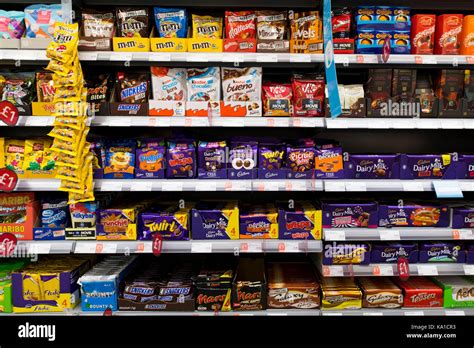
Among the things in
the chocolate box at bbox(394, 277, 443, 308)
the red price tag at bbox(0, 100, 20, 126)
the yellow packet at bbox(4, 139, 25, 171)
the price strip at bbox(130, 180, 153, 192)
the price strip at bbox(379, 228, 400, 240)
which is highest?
the red price tag at bbox(0, 100, 20, 126)

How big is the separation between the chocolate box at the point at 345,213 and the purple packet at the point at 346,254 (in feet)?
0.45

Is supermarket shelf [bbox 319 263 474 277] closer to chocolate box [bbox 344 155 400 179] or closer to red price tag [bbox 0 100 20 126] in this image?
chocolate box [bbox 344 155 400 179]

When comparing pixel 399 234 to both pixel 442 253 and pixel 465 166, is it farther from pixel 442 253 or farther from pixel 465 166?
pixel 465 166

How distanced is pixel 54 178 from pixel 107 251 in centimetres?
56

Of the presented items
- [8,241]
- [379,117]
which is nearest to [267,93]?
[379,117]

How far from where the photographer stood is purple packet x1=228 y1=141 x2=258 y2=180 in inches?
87.0

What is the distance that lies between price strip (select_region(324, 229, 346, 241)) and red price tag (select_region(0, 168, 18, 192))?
76.0 inches

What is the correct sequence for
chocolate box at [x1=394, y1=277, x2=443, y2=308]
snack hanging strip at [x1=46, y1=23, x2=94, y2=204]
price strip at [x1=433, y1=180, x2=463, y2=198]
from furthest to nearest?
1. chocolate box at [x1=394, y1=277, x2=443, y2=308]
2. price strip at [x1=433, y1=180, x2=463, y2=198]
3. snack hanging strip at [x1=46, y1=23, x2=94, y2=204]

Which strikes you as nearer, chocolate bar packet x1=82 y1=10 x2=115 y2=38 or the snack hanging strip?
the snack hanging strip

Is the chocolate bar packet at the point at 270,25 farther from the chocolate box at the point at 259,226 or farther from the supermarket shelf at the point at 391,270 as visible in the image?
the supermarket shelf at the point at 391,270

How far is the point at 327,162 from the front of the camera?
2.21 meters

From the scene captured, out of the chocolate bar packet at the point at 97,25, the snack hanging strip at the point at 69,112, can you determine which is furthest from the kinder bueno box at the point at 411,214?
the chocolate bar packet at the point at 97,25

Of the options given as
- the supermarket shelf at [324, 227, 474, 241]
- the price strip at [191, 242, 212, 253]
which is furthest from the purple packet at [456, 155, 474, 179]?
the price strip at [191, 242, 212, 253]

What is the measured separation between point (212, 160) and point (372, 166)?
1.01 metres
